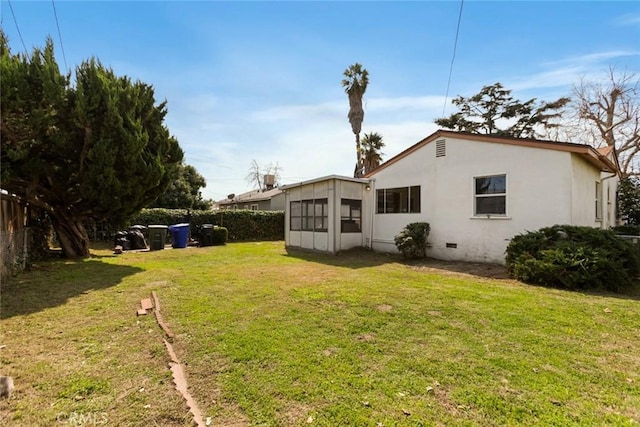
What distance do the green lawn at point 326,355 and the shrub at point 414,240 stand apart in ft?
13.3

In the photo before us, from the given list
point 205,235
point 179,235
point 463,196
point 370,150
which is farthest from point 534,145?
point 370,150

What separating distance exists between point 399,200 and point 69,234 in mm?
11445

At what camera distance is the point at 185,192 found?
24.6 meters

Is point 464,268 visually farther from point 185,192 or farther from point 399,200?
point 185,192

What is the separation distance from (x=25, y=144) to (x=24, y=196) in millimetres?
1703

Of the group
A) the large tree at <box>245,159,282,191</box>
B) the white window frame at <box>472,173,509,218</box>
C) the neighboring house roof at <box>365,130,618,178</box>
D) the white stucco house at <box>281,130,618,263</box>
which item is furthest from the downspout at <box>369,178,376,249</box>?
the large tree at <box>245,159,282,191</box>

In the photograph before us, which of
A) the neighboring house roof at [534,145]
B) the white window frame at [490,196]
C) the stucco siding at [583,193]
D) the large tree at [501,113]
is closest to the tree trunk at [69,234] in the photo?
the neighboring house roof at [534,145]

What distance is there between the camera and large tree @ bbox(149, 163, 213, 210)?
23453mm

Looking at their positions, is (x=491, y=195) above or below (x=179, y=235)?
above

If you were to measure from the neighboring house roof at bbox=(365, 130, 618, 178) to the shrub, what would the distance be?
286cm

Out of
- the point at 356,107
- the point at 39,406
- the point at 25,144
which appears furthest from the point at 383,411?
the point at 356,107

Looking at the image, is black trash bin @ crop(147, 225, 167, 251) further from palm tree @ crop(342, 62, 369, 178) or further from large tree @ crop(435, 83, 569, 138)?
large tree @ crop(435, 83, 569, 138)

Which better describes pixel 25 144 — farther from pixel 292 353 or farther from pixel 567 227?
pixel 567 227

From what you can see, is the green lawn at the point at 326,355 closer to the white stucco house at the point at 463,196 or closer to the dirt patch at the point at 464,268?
the dirt patch at the point at 464,268
